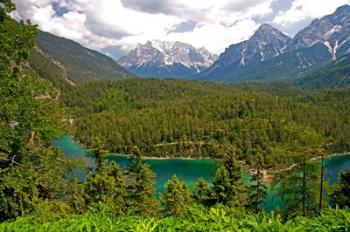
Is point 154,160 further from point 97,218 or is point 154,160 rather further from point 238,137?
point 97,218

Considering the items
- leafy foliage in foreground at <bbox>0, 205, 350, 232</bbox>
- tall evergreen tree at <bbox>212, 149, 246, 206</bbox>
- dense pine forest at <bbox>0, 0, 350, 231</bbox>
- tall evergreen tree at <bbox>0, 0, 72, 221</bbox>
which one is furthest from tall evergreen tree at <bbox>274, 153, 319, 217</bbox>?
leafy foliage in foreground at <bbox>0, 205, 350, 232</bbox>

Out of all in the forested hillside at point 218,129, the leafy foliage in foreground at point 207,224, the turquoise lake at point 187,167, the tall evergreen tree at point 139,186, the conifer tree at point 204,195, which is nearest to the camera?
the leafy foliage in foreground at point 207,224

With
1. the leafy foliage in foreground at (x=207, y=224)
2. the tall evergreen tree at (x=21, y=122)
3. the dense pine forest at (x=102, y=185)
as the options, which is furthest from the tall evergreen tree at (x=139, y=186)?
the leafy foliage in foreground at (x=207, y=224)

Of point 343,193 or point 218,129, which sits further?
point 218,129

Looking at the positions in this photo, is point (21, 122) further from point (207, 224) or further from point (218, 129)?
point (218, 129)

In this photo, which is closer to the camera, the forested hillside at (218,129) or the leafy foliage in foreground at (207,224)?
the leafy foliage in foreground at (207,224)

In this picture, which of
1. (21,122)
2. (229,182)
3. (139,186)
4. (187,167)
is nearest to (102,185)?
(139,186)

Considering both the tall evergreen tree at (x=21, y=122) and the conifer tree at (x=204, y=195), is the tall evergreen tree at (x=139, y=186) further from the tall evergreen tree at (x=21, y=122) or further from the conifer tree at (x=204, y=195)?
the tall evergreen tree at (x=21, y=122)

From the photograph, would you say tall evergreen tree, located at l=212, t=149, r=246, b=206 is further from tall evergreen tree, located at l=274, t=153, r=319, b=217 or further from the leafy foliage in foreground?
the leafy foliage in foreground

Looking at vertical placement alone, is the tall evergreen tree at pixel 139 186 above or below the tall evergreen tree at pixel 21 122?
below

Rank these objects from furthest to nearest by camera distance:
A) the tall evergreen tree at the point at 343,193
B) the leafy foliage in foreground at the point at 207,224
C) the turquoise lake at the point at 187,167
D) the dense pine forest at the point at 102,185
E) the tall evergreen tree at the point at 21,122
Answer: the turquoise lake at the point at 187,167 < the tall evergreen tree at the point at 343,193 < the tall evergreen tree at the point at 21,122 < the dense pine forest at the point at 102,185 < the leafy foliage in foreground at the point at 207,224

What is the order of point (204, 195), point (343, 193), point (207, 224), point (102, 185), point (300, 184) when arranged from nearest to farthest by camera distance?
point (207, 224) < point (300, 184) < point (343, 193) < point (204, 195) < point (102, 185)

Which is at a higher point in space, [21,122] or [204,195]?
[21,122]

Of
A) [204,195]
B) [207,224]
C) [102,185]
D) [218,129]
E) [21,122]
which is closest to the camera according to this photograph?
[207,224]
